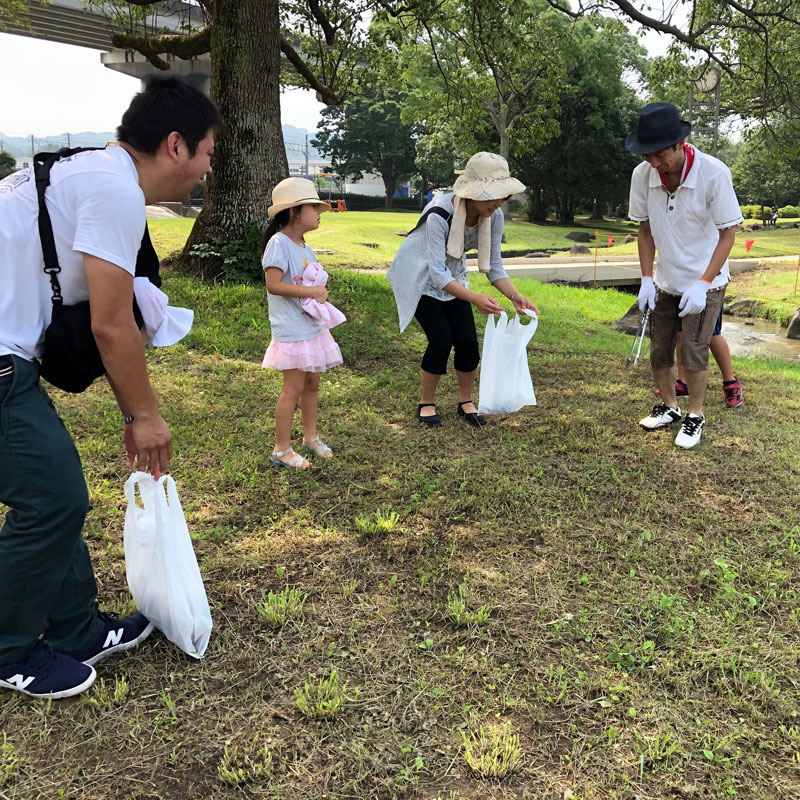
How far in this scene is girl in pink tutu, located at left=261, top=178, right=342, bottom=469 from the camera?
3.37 metres

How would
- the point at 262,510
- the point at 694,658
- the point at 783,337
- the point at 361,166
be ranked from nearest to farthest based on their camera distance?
1. the point at 694,658
2. the point at 262,510
3. the point at 783,337
4. the point at 361,166

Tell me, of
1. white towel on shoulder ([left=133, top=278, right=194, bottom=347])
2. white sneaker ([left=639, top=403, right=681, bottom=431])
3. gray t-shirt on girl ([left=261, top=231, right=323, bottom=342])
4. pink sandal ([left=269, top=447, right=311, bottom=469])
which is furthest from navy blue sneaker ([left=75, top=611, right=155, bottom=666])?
white sneaker ([left=639, top=403, right=681, bottom=431])

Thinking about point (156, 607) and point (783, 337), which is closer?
point (156, 607)

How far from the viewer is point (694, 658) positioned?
2.25 metres

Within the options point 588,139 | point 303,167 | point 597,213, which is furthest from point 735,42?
point 303,167

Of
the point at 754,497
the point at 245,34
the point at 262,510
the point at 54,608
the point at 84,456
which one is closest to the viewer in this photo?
the point at 54,608

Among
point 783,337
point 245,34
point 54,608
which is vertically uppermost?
point 245,34

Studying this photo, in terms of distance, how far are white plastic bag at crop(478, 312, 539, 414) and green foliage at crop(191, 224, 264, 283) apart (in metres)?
3.97

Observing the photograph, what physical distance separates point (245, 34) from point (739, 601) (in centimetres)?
717

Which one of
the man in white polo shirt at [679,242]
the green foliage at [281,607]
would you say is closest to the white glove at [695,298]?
the man in white polo shirt at [679,242]

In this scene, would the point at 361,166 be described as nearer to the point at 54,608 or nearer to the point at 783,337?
the point at 783,337

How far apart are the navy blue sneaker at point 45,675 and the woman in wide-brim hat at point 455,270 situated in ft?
8.58

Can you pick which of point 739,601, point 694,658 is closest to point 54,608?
point 694,658

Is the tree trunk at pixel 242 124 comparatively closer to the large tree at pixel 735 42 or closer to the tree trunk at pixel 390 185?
the large tree at pixel 735 42
